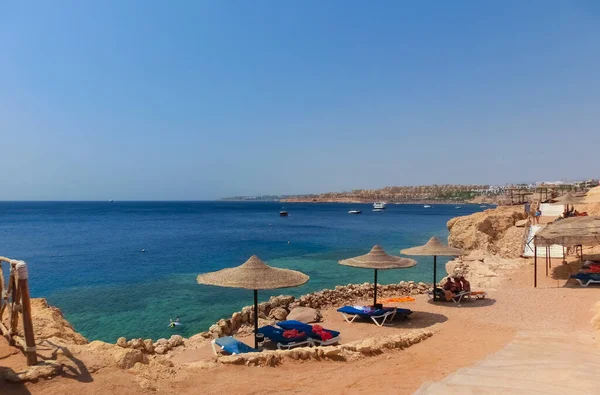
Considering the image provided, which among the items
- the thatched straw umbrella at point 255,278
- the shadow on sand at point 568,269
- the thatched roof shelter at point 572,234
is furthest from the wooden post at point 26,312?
the shadow on sand at point 568,269

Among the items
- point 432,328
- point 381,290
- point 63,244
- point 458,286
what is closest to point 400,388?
point 432,328

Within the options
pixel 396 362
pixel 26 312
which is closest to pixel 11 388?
pixel 26 312

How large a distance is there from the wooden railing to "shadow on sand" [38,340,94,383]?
281 mm

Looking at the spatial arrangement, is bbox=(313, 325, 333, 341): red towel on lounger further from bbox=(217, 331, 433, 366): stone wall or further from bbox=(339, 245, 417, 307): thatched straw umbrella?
bbox=(339, 245, 417, 307): thatched straw umbrella

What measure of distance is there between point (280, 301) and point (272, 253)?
58.3ft

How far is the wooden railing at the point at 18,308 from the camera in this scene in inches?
194

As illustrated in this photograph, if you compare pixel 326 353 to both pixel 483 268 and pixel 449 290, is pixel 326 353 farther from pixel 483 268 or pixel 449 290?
pixel 483 268

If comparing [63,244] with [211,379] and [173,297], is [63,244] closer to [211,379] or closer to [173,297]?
[173,297]

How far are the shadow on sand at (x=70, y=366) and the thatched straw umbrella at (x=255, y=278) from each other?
359 centimetres

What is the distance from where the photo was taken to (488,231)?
3089 centimetres

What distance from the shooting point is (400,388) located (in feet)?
19.4

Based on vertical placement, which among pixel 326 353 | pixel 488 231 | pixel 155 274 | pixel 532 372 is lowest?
pixel 155 274

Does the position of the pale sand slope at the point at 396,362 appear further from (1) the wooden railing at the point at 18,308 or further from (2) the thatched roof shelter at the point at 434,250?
(2) the thatched roof shelter at the point at 434,250

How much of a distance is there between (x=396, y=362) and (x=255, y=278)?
3406 millimetres
